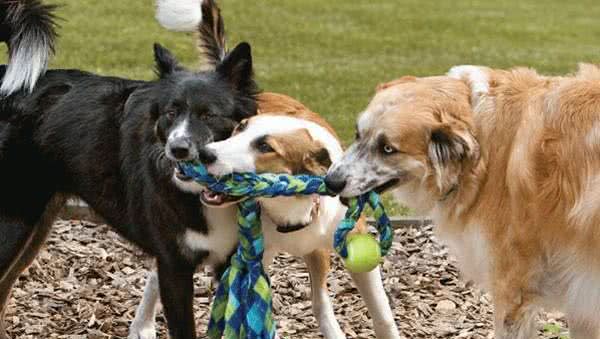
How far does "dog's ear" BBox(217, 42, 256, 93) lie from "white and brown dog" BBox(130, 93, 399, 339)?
0.18 m

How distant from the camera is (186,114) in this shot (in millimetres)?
4508

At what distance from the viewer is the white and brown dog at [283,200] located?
441 centimetres

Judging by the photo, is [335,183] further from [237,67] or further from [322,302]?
[322,302]

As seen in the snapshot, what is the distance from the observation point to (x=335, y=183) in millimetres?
4234

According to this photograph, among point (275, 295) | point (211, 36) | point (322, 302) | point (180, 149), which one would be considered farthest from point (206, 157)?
point (275, 295)

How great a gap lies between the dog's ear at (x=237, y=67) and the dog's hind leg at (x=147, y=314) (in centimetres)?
115

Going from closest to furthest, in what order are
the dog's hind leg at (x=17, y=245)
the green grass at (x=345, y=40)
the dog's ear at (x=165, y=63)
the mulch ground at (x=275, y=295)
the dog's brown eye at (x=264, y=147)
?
the dog's brown eye at (x=264, y=147) → the dog's ear at (x=165, y=63) → the dog's hind leg at (x=17, y=245) → the mulch ground at (x=275, y=295) → the green grass at (x=345, y=40)

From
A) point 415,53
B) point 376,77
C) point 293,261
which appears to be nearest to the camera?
point 293,261

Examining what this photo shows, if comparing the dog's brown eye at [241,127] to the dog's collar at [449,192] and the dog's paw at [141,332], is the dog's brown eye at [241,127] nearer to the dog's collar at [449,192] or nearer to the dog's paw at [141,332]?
the dog's collar at [449,192]

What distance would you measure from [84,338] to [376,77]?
6.92 metres

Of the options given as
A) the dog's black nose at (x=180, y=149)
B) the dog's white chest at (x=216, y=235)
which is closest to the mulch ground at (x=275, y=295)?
the dog's white chest at (x=216, y=235)

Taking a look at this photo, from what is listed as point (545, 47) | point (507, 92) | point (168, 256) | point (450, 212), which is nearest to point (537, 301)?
point (450, 212)

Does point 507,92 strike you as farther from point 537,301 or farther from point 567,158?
point 537,301

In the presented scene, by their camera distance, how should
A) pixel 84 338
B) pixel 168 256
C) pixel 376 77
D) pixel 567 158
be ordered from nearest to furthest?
1. pixel 567 158
2. pixel 168 256
3. pixel 84 338
4. pixel 376 77
